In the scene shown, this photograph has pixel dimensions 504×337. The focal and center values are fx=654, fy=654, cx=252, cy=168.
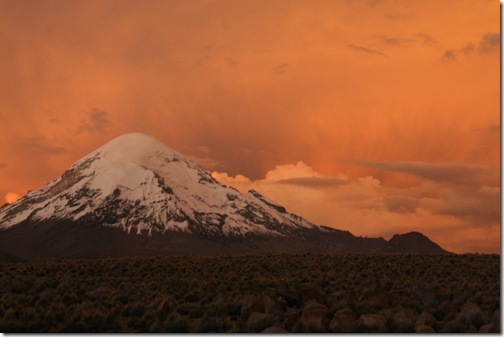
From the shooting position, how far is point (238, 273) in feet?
114

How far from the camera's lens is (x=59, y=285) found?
30.7 metres

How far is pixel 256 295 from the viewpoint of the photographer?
2603cm

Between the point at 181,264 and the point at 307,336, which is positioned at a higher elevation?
the point at 181,264

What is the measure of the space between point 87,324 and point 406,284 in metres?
15.6

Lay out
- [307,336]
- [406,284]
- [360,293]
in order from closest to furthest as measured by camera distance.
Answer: [307,336] < [360,293] < [406,284]

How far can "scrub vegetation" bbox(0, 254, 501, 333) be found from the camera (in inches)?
768

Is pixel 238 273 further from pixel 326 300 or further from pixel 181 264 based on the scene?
pixel 326 300

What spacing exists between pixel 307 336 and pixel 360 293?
10362 millimetres

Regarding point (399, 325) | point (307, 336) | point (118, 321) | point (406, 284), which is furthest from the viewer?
point (406, 284)

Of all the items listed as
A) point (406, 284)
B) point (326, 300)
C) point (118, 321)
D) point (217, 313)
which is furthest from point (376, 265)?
point (118, 321)

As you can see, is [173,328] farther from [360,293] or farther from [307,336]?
[360,293]

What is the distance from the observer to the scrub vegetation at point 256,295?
19.5m

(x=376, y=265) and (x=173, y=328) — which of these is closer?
(x=173, y=328)

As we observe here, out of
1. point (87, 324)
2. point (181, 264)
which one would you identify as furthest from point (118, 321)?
point (181, 264)
